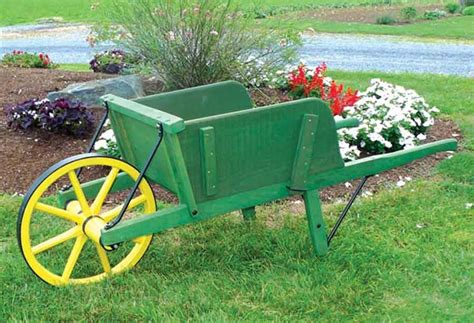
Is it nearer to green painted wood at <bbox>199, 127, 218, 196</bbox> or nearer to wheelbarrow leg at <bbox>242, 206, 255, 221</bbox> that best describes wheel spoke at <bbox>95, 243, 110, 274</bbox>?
green painted wood at <bbox>199, 127, 218, 196</bbox>

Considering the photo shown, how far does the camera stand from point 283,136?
11.4 ft

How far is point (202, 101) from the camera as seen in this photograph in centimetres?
396

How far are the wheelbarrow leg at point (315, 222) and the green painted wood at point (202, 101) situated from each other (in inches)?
29.7

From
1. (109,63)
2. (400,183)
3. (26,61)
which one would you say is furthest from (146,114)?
(26,61)

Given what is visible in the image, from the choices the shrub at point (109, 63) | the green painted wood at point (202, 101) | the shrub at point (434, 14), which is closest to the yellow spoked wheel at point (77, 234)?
the green painted wood at point (202, 101)

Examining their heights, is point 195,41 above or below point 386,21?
above

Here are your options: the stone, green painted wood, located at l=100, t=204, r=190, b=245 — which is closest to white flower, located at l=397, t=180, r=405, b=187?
green painted wood, located at l=100, t=204, r=190, b=245

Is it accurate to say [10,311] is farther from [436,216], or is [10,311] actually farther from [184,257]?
[436,216]

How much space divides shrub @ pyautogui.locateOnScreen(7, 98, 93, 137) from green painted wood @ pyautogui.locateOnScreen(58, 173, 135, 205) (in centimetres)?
232

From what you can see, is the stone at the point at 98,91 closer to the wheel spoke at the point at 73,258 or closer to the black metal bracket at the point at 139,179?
the wheel spoke at the point at 73,258

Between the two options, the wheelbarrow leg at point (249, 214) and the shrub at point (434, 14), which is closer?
the wheelbarrow leg at point (249, 214)

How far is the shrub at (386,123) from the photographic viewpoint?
18.4 feet

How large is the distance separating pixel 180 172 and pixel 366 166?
1210 mm

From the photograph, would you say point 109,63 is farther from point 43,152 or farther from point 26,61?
point 43,152
